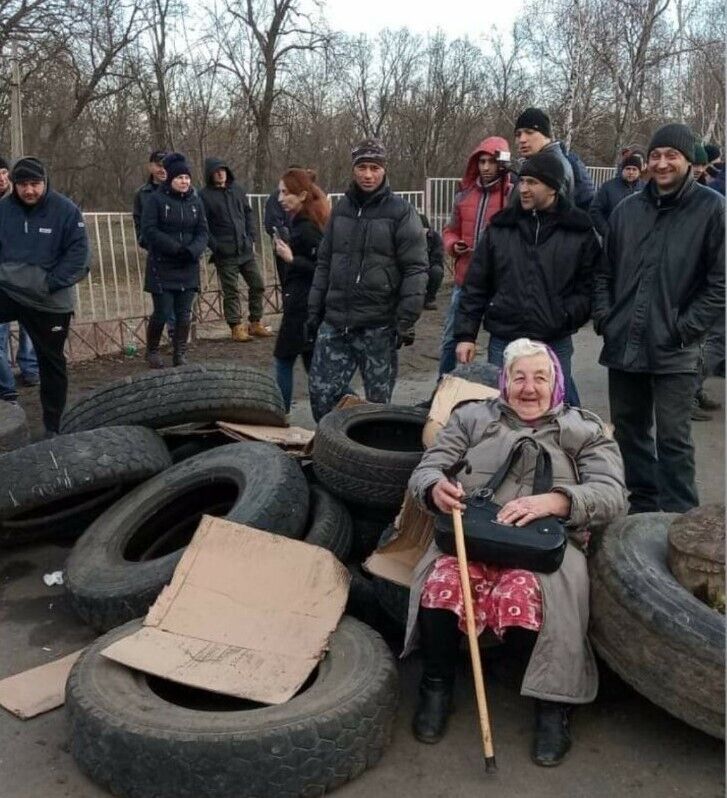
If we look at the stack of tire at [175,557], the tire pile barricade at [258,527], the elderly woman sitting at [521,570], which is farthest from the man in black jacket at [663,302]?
the stack of tire at [175,557]

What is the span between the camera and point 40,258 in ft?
19.7

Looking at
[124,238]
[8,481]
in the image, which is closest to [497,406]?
[8,481]

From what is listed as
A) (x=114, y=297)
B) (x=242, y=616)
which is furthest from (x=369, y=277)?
(x=114, y=297)

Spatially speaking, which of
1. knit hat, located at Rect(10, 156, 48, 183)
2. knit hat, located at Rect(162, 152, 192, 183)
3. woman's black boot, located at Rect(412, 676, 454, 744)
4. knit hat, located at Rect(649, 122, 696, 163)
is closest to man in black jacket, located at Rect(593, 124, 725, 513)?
knit hat, located at Rect(649, 122, 696, 163)

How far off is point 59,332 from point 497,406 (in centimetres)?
393

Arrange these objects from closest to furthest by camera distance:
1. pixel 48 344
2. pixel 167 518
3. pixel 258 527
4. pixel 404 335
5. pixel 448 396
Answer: pixel 258 527, pixel 448 396, pixel 167 518, pixel 404 335, pixel 48 344

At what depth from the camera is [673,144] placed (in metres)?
3.91

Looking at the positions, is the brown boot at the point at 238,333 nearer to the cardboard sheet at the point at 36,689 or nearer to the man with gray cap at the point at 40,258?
the man with gray cap at the point at 40,258

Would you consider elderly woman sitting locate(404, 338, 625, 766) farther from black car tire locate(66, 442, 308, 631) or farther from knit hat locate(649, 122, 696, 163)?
knit hat locate(649, 122, 696, 163)

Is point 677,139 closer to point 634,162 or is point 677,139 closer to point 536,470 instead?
point 536,470

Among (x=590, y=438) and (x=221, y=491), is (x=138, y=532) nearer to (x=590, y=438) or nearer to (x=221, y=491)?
(x=221, y=491)

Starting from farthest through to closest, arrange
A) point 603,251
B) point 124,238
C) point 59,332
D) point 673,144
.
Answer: point 124,238, point 59,332, point 603,251, point 673,144

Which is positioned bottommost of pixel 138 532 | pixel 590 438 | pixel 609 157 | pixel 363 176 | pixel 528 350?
pixel 138 532

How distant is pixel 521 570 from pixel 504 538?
0.14 m
